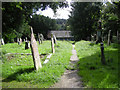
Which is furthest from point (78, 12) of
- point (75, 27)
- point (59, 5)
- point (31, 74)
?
point (31, 74)

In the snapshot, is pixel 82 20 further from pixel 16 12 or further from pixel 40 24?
pixel 16 12

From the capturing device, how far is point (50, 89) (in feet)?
13.1

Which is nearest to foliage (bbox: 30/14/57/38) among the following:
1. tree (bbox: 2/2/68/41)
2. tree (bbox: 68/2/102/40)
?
tree (bbox: 68/2/102/40)

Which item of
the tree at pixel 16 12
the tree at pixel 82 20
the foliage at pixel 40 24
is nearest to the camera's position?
the tree at pixel 16 12

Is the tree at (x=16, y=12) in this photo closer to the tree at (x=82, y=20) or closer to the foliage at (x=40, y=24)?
the tree at (x=82, y=20)

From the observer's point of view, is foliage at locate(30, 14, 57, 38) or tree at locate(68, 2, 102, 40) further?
foliage at locate(30, 14, 57, 38)

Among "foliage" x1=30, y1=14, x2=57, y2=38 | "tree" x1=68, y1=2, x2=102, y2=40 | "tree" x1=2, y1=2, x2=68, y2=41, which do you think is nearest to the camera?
"tree" x1=2, y1=2, x2=68, y2=41

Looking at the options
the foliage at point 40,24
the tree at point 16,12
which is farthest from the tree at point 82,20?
the tree at point 16,12

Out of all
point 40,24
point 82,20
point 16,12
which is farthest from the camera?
point 40,24

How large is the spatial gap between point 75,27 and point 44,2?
979 inches

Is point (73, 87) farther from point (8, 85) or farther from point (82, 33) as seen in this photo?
point (82, 33)

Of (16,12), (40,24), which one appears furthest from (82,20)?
(16,12)

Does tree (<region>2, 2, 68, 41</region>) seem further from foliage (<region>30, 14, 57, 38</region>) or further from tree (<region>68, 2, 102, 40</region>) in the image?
foliage (<region>30, 14, 57, 38</region>)

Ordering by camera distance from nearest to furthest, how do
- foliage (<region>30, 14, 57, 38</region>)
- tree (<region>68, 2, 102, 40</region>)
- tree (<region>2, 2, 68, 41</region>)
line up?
tree (<region>2, 2, 68, 41</region>)
tree (<region>68, 2, 102, 40</region>)
foliage (<region>30, 14, 57, 38</region>)
